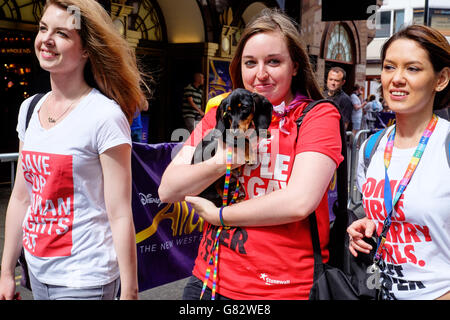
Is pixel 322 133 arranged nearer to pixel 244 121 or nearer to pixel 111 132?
pixel 244 121

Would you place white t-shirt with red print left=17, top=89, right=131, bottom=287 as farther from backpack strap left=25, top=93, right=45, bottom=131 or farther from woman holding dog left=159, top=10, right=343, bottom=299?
woman holding dog left=159, top=10, right=343, bottom=299

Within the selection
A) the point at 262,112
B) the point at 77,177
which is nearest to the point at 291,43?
the point at 262,112

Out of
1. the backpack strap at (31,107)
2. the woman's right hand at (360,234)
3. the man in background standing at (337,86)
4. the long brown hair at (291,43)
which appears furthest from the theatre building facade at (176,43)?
the woman's right hand at (360,234)

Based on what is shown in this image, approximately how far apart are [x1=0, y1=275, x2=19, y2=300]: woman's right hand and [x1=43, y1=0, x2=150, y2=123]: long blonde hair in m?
0.96

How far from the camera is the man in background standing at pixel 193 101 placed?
1173 cm

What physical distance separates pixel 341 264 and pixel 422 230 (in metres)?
0.33

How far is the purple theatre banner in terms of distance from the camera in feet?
12.4

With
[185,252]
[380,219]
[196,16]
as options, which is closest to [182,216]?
[185,252]

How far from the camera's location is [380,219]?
1.89m

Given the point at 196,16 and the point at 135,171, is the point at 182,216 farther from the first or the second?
the point at 196,16

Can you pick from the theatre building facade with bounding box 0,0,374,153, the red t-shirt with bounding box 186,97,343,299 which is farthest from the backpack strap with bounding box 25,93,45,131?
the theatre building facade with bounding box 0,0,374,153

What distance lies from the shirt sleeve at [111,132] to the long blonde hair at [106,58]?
0.15 m

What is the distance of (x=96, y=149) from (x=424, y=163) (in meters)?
1.37
